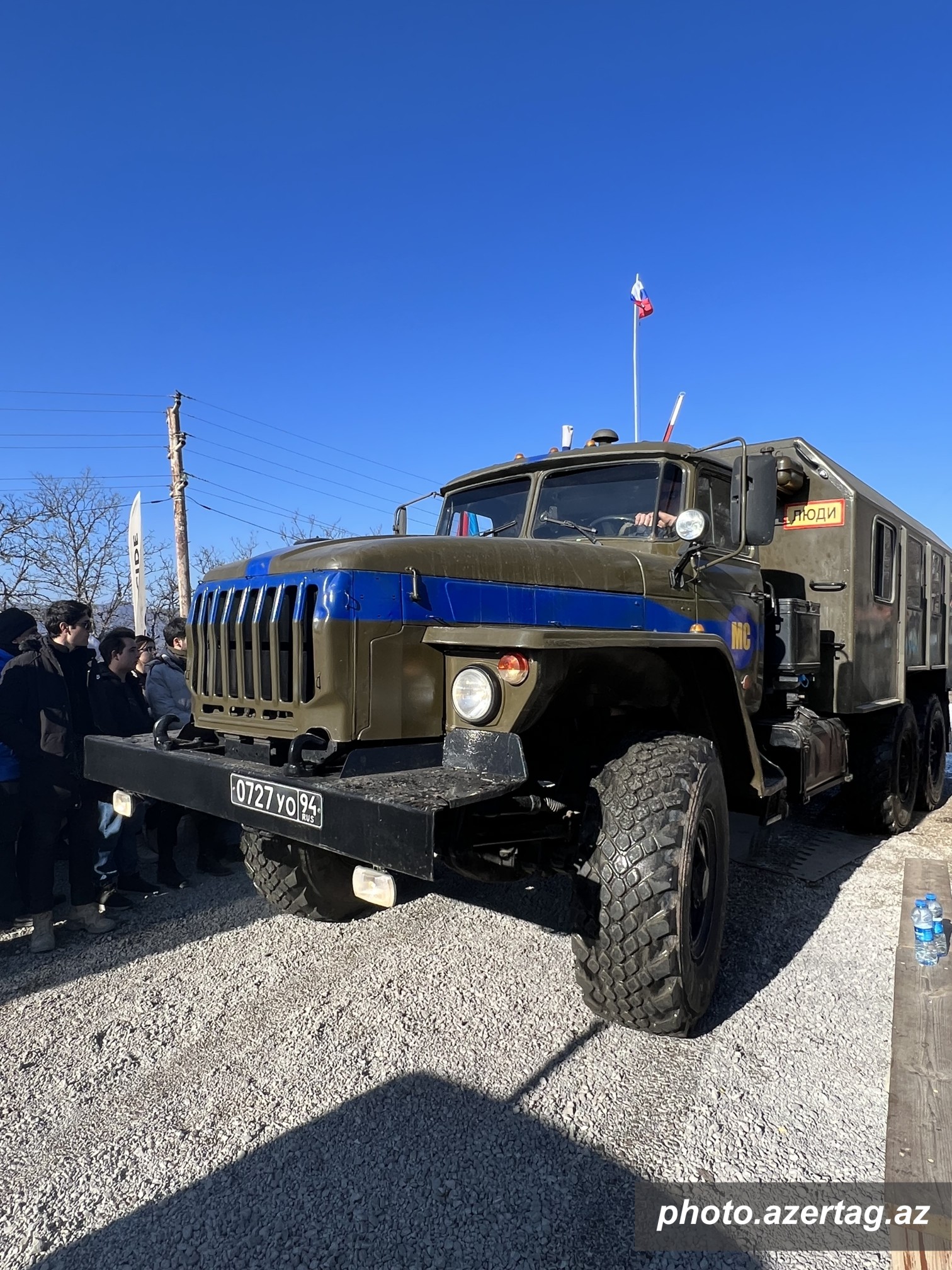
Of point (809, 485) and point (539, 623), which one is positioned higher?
point (809, 485)

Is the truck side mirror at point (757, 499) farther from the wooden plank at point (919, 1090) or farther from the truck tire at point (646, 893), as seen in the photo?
the wooden plank at point (919, 1090)

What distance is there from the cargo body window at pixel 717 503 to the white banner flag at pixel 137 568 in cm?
747

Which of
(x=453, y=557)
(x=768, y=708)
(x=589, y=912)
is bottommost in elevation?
(x=589, y=912)

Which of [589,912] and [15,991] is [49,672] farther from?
[589,912]

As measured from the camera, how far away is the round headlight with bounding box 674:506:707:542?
3615 millimetres

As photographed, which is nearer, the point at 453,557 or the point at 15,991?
the point at 453,557

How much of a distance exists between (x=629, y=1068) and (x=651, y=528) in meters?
2.48

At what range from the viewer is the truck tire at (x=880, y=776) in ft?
20.1

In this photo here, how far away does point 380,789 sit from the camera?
2.54m

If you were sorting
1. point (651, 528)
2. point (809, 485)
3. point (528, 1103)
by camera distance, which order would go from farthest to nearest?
1. point (809, 485)
2. point (651, 528)
3. point (528, 1103)

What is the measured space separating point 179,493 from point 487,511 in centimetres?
1178

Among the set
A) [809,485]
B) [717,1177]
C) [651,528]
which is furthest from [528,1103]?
[809,485]

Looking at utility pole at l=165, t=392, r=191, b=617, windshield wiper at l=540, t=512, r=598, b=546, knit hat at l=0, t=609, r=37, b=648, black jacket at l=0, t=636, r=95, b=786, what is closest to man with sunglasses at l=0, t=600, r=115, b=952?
black jacket at l=0, t=636, r=95, b=786

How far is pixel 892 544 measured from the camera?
6.07 meters
